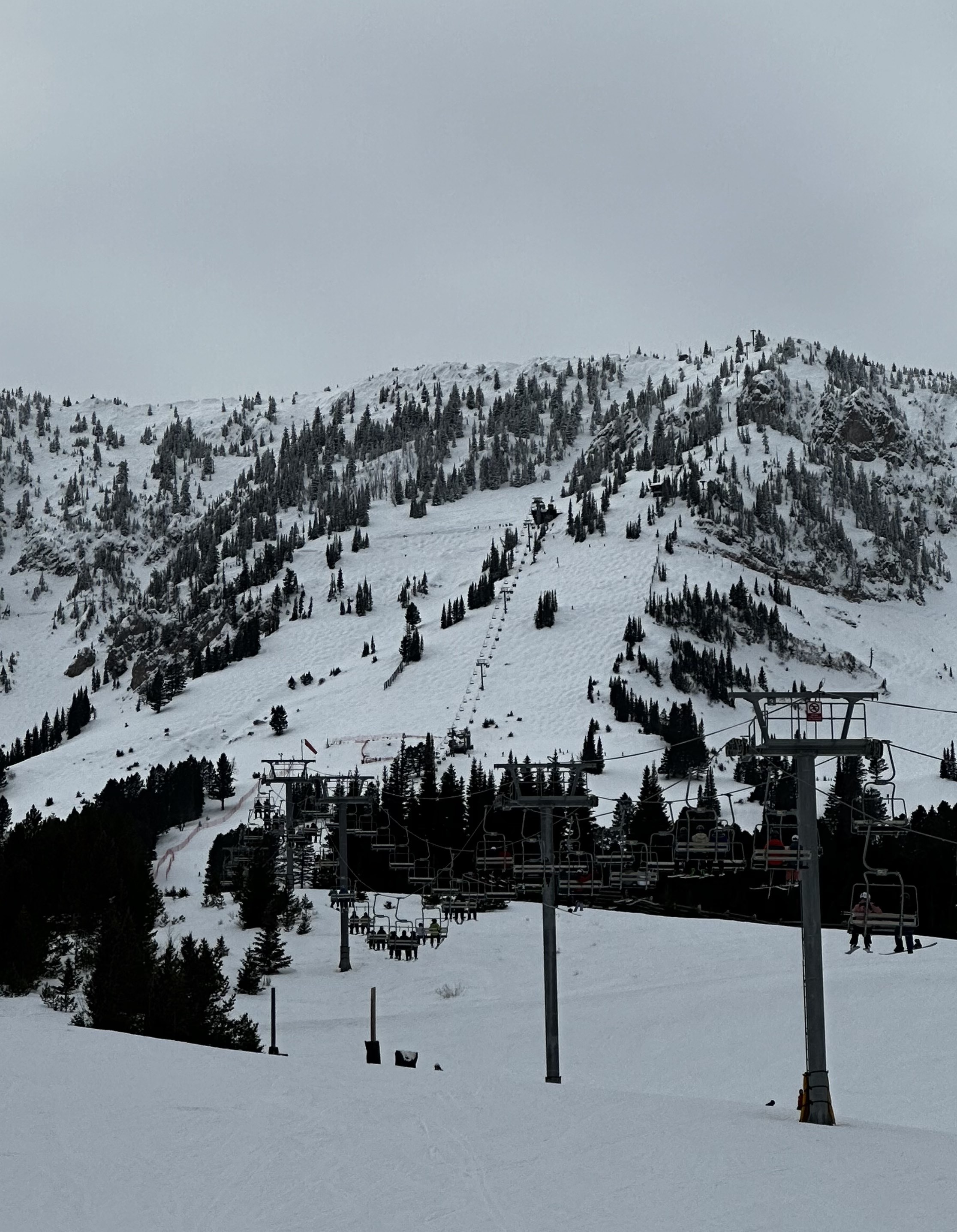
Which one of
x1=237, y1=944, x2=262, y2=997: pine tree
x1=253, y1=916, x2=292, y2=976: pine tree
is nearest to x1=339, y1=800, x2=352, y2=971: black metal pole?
x1=253, y1=916, x2=292, y2=976: pine tree

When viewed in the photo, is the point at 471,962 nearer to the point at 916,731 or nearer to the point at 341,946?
the point at 341,946

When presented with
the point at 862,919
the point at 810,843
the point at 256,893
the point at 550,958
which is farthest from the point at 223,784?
the point at 810,843

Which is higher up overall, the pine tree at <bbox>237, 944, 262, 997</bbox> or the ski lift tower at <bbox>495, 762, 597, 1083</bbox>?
the ski lift tower at <bbox>495, 762, 597, 1083</bbox>

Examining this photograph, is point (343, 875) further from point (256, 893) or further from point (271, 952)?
point (256, 893)

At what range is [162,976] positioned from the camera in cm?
3894

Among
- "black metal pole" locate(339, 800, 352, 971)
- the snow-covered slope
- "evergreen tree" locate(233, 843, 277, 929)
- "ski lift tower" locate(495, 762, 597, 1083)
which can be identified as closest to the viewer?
the snow-covered slope

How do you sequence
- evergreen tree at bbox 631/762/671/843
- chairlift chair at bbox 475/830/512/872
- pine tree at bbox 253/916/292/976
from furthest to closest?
1. evergreen tree at bbox 631/762/671/843
2. pine tree at bbox 253/916/292/976
3. chairlift chair at bbox 475/830/512/872

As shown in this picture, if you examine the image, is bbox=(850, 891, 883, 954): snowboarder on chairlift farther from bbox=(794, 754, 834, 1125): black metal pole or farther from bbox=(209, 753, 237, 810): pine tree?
bbox=(209, 753, 237, 810): pine tree

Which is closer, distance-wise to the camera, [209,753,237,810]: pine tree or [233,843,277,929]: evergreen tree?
[233,843,277,929]: evergreen tree

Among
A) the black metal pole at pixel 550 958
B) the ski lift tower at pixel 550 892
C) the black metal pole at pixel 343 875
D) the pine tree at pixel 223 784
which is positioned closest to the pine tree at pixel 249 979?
the black metal pole at pixel 343 875

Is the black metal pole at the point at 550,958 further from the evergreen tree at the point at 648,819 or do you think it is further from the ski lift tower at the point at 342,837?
the evergreen tree at the point at 648,819

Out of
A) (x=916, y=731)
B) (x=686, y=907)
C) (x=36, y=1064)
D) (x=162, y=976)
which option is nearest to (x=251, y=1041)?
(x=162, y=976)

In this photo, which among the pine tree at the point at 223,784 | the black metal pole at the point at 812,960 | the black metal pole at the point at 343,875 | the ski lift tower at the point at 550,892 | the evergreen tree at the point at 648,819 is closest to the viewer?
the black metal pole at the point at 812,960

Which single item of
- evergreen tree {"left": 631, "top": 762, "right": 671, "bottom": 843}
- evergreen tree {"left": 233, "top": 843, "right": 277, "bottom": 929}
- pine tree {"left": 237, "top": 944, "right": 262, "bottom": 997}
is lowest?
pine tree {"left": 237, "top": 944, "right": 262, "bottom": 997}
